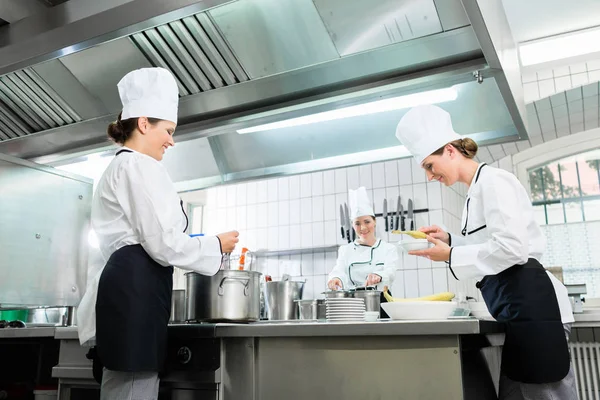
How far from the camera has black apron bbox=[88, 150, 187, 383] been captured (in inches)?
53.9

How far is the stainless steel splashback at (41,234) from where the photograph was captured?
2414 millimetres

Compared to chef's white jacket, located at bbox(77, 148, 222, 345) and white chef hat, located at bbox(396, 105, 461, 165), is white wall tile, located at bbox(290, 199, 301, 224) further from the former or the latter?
chef's white jacket, located at bbox(77, 148, 222, 345)

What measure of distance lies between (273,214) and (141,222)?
12.8 ft

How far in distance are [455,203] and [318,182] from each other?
4.21 ft

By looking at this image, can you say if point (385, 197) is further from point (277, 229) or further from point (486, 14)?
point (486, 14)

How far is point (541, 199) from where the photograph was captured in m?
5.04

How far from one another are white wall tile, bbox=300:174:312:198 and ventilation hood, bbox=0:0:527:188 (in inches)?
103

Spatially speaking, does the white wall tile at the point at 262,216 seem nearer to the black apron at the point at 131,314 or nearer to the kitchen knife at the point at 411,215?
the kitchen knife at the point at 411,215

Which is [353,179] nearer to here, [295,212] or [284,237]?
[295,212]

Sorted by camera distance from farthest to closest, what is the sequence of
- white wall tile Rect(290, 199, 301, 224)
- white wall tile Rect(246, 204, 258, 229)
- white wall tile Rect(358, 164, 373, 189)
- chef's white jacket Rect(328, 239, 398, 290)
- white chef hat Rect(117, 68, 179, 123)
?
white wall tile Rect(246, 204, 258, 229), white wall tile Rect(290, 199, 301, 224), white wall tile Rect(358, 164, 373, 189), chef's white jacket Rect(328, 239, 398, 290), white chef hat Rect(117, 68, 179, 123)

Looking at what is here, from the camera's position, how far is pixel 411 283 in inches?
181

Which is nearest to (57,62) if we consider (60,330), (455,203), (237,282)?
(60,330)

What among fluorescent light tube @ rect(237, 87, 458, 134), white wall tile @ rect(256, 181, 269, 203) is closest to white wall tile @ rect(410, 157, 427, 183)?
white wall tile @ rect(256, 181, 269, 203)

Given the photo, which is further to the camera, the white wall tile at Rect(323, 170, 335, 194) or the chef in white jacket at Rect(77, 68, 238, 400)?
the white wall tile at Rect(323, 170, 335, 194)
